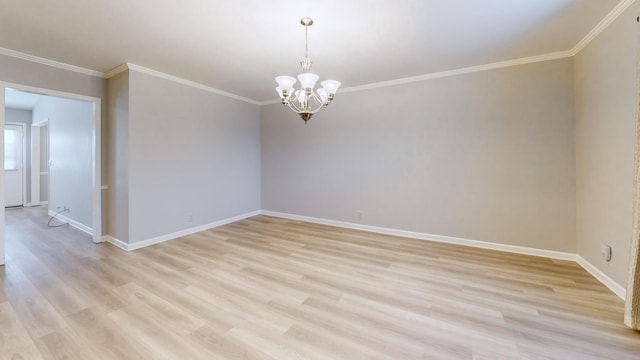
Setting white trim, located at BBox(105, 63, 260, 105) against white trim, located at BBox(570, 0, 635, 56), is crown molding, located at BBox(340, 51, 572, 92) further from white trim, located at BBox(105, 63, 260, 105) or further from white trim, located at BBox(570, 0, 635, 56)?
white trim, located at BBox(105, 63, 260, 105)

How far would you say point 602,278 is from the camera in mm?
2568

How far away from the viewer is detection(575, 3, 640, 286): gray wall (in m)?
2.20

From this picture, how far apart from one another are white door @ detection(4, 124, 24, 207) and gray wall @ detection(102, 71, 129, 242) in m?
5.25

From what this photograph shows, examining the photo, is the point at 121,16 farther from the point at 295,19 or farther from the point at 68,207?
the point at 68,207

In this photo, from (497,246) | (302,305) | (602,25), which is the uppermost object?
(602,25)

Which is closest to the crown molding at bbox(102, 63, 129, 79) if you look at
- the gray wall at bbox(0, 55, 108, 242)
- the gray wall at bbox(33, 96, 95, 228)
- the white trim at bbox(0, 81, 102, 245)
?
the gray wall at bbox(0, 55, 108, 242)

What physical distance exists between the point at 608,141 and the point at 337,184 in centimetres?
349

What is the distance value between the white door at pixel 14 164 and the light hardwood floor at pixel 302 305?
455cm

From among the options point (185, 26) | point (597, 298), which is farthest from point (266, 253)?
point (597, 298)

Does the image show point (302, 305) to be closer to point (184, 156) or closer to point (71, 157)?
point (184, 156)

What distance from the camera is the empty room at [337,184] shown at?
1921 mm

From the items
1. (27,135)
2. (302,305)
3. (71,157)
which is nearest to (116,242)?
(71,157)

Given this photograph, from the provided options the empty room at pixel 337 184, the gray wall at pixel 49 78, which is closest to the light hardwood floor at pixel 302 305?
the empty room at pixel 337 184

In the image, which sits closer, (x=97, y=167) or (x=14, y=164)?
(x=97, y=167)
